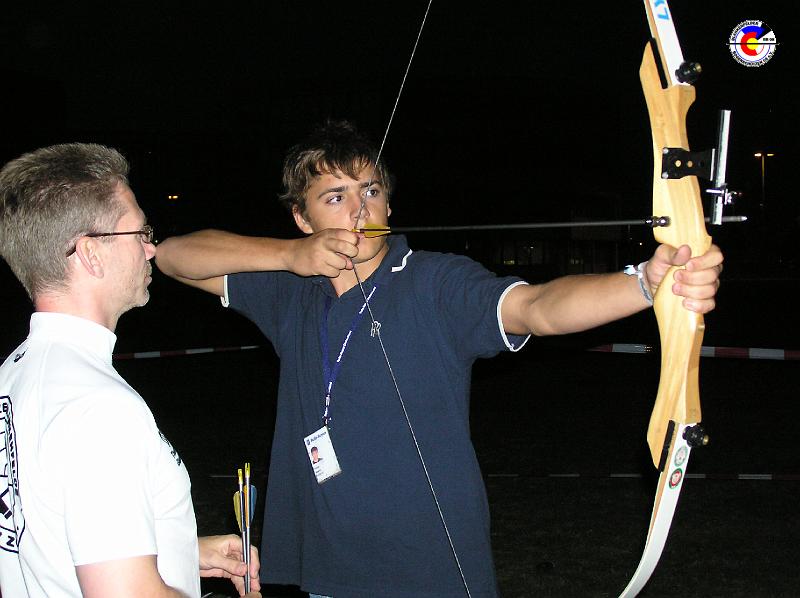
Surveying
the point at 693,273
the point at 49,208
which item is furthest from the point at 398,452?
the point at 49,208

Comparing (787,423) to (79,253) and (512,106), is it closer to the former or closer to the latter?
(79,253)

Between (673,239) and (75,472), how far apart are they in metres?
1.10

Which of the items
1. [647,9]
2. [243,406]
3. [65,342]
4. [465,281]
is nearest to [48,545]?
[65,342]

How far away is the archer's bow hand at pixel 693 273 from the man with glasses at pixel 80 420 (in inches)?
36.2

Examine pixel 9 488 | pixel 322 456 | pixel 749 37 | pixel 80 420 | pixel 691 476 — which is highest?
pixel 749 37

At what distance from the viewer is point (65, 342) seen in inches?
55.1

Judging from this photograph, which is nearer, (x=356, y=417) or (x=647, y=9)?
(x=647, y=9)

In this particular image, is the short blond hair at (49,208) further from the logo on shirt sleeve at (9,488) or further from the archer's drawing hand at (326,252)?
the archer's drawing hand at (326,252)

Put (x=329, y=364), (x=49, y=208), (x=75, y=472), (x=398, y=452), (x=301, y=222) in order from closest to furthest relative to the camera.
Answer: (x=75, y=472), (x=49, y=208), (x=398, y=452), (x=329, y=364), (x=301, y=222)

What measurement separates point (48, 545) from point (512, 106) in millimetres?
37460

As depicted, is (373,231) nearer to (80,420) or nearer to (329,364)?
(329,364)

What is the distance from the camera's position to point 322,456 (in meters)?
2.09

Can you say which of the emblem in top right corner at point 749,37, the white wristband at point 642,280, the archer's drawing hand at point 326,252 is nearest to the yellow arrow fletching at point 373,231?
the archer's drawing hand at point 326,252

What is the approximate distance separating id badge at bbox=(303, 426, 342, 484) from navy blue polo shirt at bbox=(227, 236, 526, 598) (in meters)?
0.02
